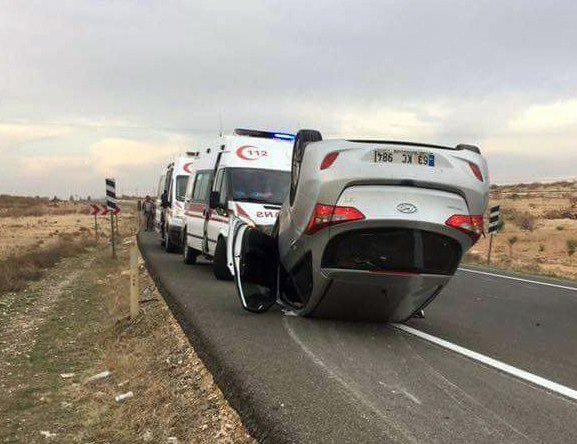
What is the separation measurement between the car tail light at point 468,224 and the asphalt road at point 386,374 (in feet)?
4.20

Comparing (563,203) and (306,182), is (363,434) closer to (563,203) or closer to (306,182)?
(306,182)

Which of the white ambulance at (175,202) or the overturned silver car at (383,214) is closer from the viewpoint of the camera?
the overturned silver car at (383,214)

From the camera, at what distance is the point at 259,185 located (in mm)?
11977

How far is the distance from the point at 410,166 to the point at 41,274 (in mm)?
14056

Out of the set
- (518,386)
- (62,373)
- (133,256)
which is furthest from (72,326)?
(518,386)

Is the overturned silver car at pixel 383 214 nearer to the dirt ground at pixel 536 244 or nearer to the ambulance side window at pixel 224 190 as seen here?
the ambulance side window at pixel 224 190

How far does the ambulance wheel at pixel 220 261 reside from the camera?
11.6m

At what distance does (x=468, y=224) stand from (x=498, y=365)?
1418 mm

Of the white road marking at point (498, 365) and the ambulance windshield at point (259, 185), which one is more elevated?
the ambulance windshield at point (259, 185)

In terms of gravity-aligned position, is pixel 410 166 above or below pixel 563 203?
above

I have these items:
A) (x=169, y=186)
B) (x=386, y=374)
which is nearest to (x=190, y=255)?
(x=169, y=186)

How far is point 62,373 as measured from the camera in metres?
8.31

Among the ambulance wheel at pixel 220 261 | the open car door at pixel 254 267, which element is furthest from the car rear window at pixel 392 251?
the ambulance wheel at pixel 220 261

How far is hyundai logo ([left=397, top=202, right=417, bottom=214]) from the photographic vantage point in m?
6.36
